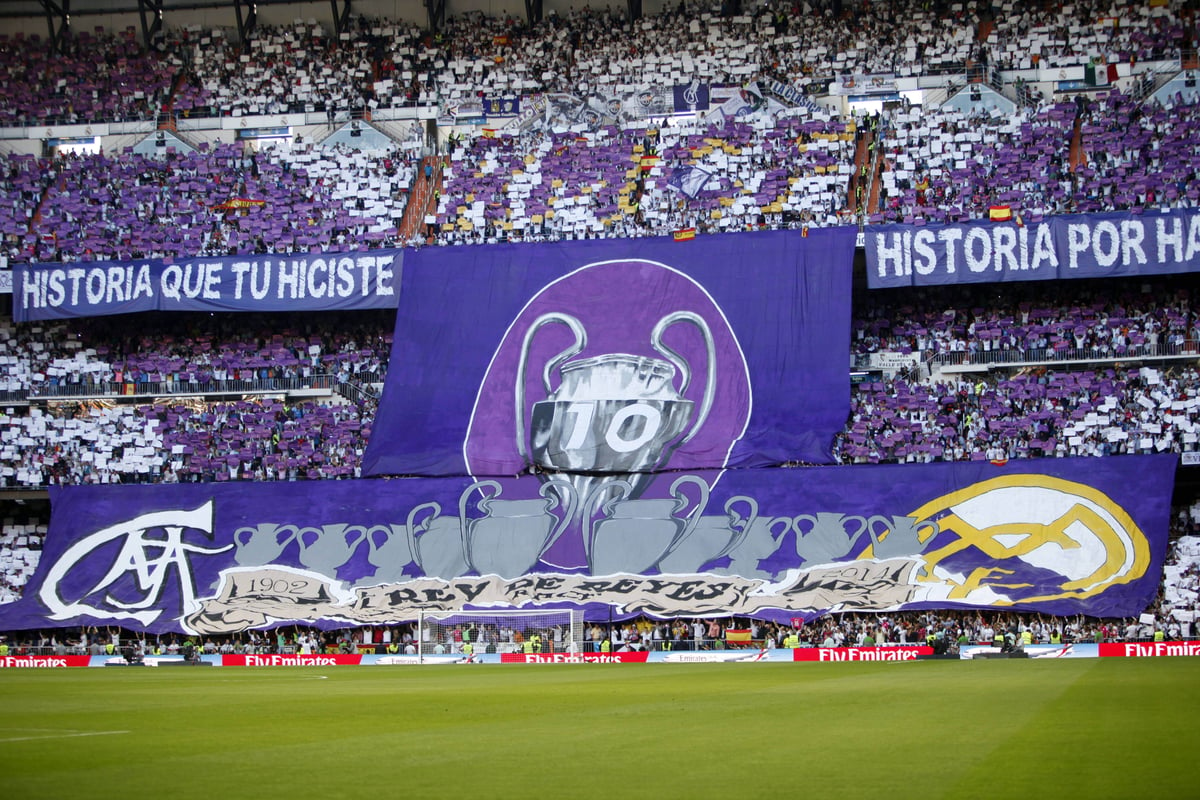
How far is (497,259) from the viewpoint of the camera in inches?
1736

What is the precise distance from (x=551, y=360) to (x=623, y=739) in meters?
30.9

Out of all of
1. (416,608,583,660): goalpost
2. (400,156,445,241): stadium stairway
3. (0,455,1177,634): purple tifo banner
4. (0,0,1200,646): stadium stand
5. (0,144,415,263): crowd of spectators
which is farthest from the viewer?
(400,156,445,241): stadium stairway

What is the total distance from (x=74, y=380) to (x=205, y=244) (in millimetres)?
6778

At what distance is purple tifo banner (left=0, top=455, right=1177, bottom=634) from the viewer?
37062 mm

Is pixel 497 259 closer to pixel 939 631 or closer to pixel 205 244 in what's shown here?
pixel 205 244

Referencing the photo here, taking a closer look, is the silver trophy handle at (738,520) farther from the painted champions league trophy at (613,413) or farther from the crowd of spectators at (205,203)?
the crowd of spectators at (205,203)

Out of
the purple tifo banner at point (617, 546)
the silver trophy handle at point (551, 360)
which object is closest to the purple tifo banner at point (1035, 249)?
the purple tifo banner at point (617, 546)

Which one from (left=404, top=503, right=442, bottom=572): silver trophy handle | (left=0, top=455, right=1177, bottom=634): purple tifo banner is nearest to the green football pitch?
(left=0, top=455, right=1177, bottom=634): purple tifo banner

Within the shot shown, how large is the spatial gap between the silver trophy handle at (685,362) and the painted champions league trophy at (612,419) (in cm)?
3

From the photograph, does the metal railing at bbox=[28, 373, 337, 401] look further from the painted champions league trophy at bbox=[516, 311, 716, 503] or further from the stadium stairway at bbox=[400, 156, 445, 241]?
the painted champions league trophy at bbox=[516, 311, 716, 503]

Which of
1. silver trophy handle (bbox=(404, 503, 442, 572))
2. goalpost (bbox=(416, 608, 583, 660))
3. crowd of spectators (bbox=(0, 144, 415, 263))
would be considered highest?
crowd of spectators (bbox=(0, 144, 415, 263))

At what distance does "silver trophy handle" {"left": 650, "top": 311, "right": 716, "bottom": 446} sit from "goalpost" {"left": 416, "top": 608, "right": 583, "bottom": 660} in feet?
23.9

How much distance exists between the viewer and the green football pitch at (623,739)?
9.09 meters

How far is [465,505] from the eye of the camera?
4075cm
